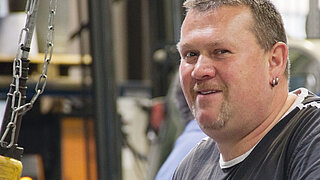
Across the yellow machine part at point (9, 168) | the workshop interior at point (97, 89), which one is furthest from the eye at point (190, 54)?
the workshop interior at point (97, 89)

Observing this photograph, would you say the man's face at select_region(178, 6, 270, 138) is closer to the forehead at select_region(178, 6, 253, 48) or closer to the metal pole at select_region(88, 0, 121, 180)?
the forehead at select_region(178, 6, 253, 48)

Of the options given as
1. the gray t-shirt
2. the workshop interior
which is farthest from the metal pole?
the gray t-shirt

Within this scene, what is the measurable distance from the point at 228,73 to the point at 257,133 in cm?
19

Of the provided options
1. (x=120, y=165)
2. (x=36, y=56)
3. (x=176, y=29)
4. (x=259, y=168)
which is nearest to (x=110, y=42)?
(x=120, y=165)

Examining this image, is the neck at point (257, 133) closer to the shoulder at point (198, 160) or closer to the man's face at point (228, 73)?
the man's face at point (228, 73)

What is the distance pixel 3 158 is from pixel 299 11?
13.7 feet

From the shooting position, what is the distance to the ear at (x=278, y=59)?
2.07 metres

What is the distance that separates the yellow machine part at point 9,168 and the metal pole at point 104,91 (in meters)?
2.43

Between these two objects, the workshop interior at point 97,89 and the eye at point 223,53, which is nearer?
the eye at point 223,53

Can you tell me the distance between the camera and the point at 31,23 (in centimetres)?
205

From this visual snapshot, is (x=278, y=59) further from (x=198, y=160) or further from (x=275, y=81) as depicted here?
(x=198, y=160)

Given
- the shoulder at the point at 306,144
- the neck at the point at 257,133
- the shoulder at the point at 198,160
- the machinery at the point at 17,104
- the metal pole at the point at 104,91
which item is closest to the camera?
the shoulder at the point at 306,144

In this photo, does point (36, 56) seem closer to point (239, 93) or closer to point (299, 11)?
point (299, 11)

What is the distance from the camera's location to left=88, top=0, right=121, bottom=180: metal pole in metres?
4.34
